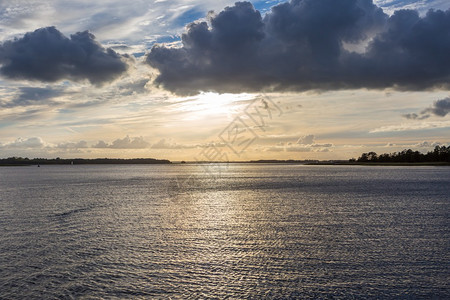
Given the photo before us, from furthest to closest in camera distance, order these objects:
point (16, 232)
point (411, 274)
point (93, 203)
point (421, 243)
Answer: point (93, 203), point (16, 232), point (421, 243), point (411, 274)

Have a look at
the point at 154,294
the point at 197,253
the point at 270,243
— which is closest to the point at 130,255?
the point at 197,253

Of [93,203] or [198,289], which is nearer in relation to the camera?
[198,289]

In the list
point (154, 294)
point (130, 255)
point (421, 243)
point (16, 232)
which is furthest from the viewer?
point (16, 232)

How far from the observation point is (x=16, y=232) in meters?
31.7

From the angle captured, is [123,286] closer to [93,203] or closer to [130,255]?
[130,255]

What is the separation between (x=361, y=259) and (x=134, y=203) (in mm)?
39996

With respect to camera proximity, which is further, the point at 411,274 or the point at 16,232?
the point at 16,232

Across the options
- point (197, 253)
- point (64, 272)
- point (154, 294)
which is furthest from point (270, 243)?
point (64, 272)

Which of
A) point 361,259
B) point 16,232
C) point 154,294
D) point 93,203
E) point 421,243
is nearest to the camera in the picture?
point 154,294

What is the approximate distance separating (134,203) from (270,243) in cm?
3309

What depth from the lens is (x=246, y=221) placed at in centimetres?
3834

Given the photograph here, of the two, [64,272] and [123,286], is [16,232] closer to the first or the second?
[64,272]

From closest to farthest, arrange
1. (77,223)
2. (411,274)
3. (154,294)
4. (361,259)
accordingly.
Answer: (154,294), (411,274), (361,259), (77,223)

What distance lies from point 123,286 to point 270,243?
42.1 feet
